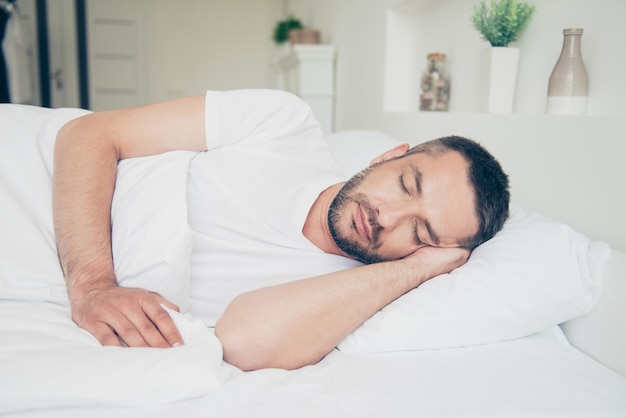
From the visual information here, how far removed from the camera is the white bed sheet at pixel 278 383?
0.70 m

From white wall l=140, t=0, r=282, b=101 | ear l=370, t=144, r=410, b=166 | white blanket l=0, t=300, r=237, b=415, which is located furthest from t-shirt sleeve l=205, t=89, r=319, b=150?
white wall l=140, t=0, r=282, b=101

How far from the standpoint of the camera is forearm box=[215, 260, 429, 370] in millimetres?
899

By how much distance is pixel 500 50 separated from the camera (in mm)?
1542

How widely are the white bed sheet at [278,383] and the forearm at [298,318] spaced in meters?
0.03

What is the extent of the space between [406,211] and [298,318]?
37 cm

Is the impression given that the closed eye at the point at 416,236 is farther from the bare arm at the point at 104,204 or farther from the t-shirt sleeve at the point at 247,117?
the bare arm at the point at 104,204

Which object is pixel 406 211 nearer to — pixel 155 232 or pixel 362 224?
pixel 362 224

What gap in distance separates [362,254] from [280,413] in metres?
0.52

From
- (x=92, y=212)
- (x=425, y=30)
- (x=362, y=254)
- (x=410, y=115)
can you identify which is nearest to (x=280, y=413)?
(x=362, y=254)

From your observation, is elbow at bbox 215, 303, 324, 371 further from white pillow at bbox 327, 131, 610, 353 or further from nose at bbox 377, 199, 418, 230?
nose at bbox 377, 199, 418, 230

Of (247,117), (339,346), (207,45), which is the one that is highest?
(207,45)

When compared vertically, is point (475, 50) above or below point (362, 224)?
above

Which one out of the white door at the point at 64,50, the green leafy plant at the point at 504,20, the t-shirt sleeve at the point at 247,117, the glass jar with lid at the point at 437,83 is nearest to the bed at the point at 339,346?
the t-shirt sleeve at the point at 247,117

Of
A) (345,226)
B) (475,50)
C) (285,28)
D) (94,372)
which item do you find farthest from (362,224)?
(285,28)
